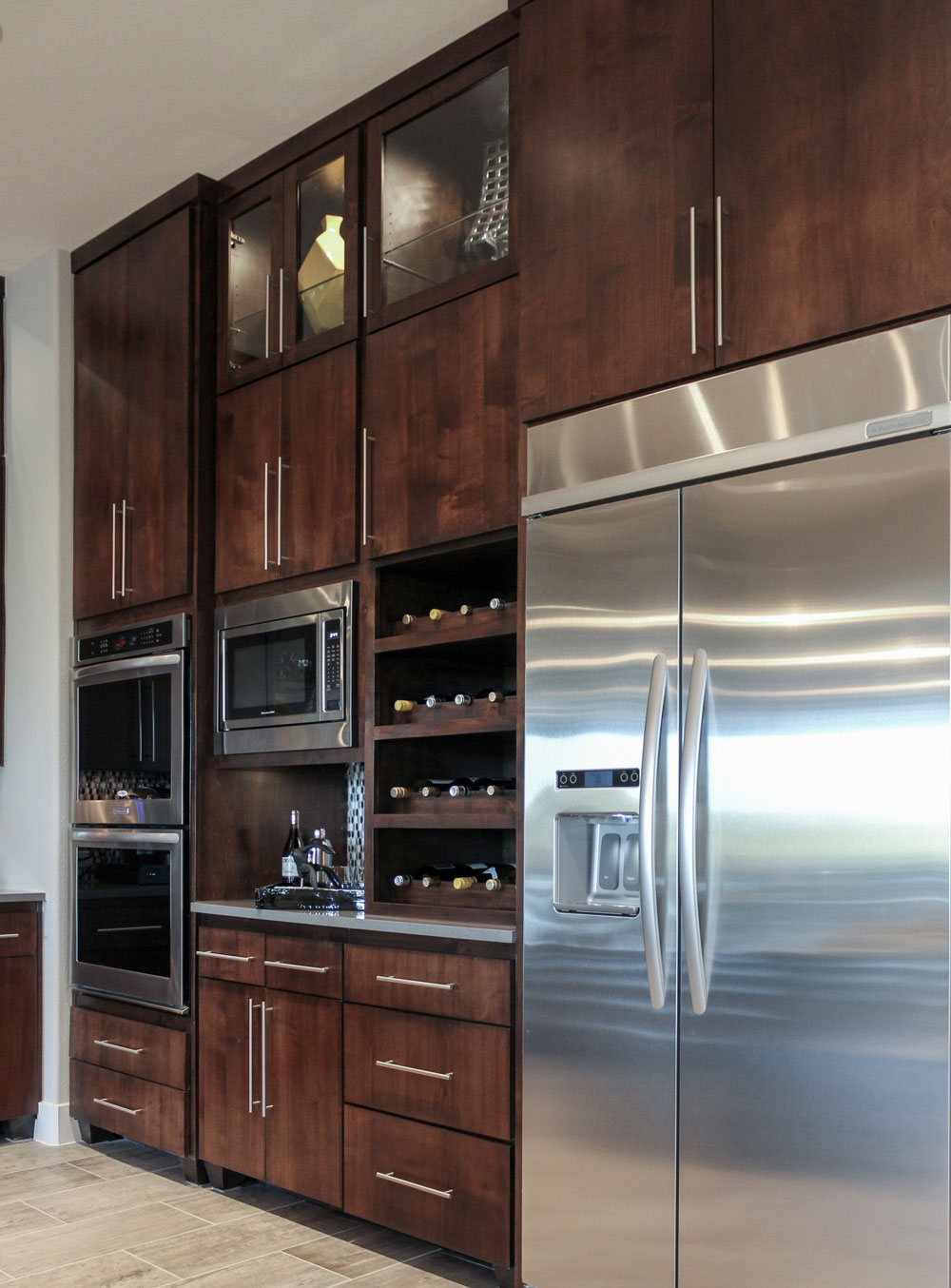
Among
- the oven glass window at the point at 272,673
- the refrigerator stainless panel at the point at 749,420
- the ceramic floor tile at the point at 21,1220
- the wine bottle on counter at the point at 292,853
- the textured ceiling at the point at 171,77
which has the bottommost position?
the ceramic floor tile at the point at 21,1220

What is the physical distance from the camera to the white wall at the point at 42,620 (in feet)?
13.8

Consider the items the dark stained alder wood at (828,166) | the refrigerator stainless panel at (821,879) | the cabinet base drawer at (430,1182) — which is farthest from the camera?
the cabinet base drawer at (430,1182)

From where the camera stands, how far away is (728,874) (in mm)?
2248

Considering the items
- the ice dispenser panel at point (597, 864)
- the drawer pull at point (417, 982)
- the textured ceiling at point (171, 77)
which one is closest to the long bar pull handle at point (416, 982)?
the drawer pull at point (417, 982)

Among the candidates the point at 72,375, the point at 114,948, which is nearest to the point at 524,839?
the point at 114,948

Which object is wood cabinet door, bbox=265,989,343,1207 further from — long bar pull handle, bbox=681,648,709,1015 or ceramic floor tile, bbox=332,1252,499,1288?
long bar pull handle, bbox=681,648,709,1015

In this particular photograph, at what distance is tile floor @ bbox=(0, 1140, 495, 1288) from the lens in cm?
289

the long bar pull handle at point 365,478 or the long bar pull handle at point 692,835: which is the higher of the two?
the long bar pull handle at point 365,478

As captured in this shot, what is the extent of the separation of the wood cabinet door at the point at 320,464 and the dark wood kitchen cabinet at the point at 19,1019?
5.33 ft

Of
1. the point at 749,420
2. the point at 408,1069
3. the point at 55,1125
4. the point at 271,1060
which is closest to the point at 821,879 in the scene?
the point at 749,420

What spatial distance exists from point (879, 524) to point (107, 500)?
2887mm

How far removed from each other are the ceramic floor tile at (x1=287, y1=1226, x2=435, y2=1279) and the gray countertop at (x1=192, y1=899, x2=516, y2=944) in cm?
77

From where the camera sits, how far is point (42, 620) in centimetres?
439

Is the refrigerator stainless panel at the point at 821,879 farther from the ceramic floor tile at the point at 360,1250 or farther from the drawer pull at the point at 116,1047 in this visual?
the drawer pull at the point at 116,1047
